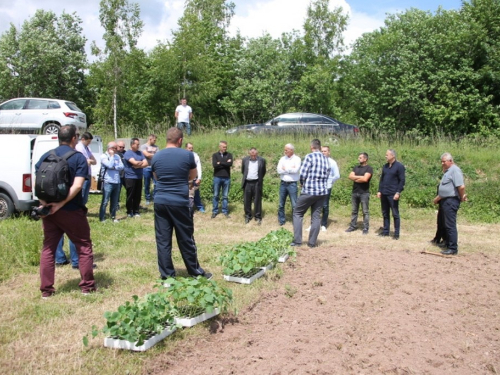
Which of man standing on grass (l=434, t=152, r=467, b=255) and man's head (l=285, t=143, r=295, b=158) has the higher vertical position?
man's head (l=285, t=143, r=295, b=158)

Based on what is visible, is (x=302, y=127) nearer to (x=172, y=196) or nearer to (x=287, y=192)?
(x=287, y=192)

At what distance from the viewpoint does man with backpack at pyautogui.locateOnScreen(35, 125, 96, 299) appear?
5227mm

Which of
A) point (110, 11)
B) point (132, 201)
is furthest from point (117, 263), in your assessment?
point (110, 11)

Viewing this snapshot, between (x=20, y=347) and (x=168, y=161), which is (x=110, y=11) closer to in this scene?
(x=168, y=161)

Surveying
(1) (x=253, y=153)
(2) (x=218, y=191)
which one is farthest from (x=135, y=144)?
(1) (x=253, y=153)

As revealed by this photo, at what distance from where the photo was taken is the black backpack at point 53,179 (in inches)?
204

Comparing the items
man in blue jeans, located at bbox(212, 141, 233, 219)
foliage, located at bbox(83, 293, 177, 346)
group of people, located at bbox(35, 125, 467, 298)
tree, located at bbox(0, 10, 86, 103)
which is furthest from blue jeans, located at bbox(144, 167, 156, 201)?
tree, located at bbox(0, 10, 86, 103)

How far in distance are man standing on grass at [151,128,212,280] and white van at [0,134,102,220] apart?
575cm

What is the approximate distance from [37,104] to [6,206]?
866 cm

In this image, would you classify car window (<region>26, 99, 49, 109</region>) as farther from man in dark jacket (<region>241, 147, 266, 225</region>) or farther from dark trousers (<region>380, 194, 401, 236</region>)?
dark trousers (<region>380, 194, 401, 236</region>)

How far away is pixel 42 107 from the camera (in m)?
17.7

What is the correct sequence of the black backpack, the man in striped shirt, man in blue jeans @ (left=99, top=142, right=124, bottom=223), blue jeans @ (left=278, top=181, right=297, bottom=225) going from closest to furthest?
the black backpack → the man in striped shirt → man in blue jeans @ (left=99, top=142, right=124, bottom=223) → blue jeans @ (left=278, top=181, right=297, bottom=225)

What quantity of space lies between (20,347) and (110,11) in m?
22.8

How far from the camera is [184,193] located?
18.8 feet
